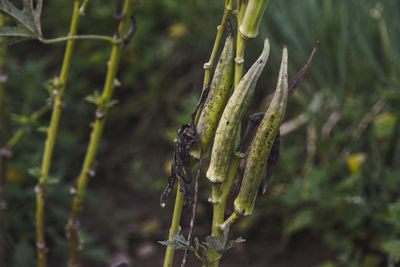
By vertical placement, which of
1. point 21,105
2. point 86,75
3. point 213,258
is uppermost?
point 86,75

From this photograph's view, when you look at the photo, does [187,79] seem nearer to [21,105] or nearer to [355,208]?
[21,105]

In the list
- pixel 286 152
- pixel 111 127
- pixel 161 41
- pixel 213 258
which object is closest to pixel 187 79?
pixel 161 41

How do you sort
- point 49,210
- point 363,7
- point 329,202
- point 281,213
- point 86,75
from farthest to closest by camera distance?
point 86,75 → point 363,7 → point 281,213 → point 49,210 → point 329,202

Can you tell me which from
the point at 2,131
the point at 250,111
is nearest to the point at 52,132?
the point at 2,131

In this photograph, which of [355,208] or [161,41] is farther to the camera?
[161,41]

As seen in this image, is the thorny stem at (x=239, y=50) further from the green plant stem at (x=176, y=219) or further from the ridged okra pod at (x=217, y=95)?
the green plant stem at (x=176, y=219)

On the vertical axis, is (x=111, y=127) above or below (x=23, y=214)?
above

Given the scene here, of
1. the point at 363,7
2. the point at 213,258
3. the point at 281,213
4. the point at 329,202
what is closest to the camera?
the point at 213,258
